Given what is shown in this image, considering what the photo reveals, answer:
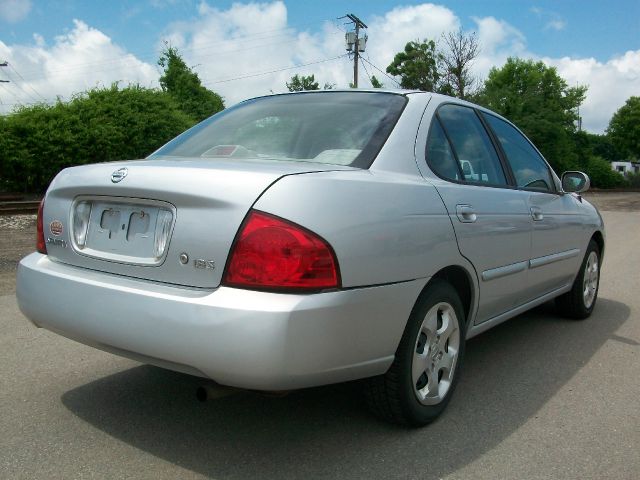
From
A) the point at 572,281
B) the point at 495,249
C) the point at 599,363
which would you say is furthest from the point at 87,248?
the point at 572,281

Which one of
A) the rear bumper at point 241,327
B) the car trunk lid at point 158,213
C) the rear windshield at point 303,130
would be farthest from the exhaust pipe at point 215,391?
the rear windshield at point 303,130

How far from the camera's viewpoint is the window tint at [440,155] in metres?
3.10

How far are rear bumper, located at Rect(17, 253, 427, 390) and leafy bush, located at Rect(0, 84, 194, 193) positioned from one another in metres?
Result: 15.0

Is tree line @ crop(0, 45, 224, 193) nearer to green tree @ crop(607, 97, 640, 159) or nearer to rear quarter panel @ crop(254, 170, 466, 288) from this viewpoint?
rear quarter panel @ crop(254, 170, 466, 288)

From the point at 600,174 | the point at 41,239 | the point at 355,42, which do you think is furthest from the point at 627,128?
the point at 41,239

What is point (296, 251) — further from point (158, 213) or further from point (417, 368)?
point (417, 368)

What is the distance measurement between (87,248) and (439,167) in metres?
1.71

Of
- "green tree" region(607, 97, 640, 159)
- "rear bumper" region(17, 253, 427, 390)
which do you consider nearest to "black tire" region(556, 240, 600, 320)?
"rear bumper" region(17, 253, 427, 390)

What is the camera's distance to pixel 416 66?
49031mm

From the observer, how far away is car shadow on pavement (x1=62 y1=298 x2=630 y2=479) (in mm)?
2576

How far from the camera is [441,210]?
2.89 metres

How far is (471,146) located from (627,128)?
234 feet

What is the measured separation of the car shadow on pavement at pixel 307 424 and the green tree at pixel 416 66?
43.7 meters

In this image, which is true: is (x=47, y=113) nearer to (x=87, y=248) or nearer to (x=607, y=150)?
(x=87, y=248)
